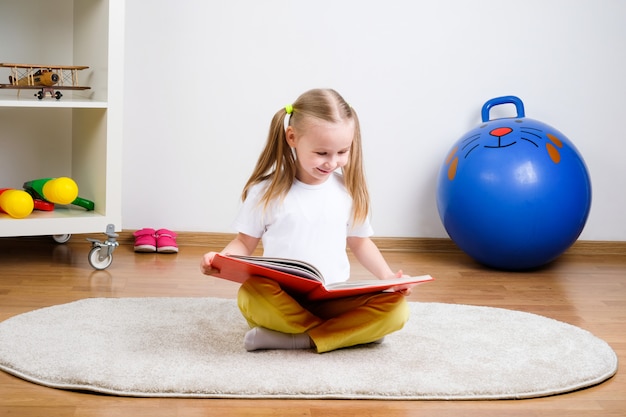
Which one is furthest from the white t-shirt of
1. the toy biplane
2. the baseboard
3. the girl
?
the baseboard

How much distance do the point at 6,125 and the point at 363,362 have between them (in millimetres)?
1562

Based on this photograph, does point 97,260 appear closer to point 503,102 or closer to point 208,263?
point 208,263

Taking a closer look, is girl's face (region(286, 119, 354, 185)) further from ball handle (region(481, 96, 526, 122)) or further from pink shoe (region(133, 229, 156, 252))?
ball handle (region(481, 96, 526, 122))

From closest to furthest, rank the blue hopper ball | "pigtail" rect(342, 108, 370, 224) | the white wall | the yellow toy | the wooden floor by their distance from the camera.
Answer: the wooden floor → "pigtail" rect(342, 108, 370, 224) → the yellow toy → the blue hopper ball → the white wall

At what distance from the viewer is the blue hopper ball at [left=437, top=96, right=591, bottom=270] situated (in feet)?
8.19

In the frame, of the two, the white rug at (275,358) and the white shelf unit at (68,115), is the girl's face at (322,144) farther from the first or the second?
the white shelf unit at (68,115)

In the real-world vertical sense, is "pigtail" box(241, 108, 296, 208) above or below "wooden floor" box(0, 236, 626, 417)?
above

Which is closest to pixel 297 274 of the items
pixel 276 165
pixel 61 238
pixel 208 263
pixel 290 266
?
pixel 290 266

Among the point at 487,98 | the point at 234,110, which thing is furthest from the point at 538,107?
the point at 234,110

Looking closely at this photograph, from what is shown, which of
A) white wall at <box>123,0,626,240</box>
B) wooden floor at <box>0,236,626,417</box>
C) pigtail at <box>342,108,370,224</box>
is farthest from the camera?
white wall at <box>123,0,626,240</box>

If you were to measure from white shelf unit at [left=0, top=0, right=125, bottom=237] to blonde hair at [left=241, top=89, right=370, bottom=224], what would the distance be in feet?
2.44

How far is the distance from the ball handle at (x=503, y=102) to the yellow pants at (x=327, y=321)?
123 centimetres

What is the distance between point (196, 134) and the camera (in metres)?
2.80

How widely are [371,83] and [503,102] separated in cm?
41
